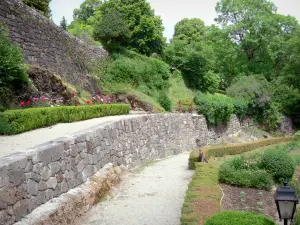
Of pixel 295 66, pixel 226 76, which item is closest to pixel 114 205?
pixel 295 66

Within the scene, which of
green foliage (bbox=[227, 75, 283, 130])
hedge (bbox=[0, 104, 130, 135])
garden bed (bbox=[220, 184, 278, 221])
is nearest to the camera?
garden bed (bbox=[220, 184, 278, 221])

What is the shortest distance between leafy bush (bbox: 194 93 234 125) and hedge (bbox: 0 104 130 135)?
1129 cm

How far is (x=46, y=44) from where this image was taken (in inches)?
642

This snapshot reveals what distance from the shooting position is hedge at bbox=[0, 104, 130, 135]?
833cm

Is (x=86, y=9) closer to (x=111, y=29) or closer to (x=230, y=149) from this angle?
(x=111, y=29)

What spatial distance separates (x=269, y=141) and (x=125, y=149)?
48.8 feet

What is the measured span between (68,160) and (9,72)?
5.35 m

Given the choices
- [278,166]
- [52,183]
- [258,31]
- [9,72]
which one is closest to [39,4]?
[9,72]

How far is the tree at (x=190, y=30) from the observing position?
44.9 meters

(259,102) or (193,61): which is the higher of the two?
(193,61)

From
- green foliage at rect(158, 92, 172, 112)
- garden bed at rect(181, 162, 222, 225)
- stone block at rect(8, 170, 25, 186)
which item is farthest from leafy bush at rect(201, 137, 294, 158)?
stone block at rect(8, 170, 25, 186)

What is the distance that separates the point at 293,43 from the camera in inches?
1367

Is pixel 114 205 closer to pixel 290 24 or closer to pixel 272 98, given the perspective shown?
pixel 272 98

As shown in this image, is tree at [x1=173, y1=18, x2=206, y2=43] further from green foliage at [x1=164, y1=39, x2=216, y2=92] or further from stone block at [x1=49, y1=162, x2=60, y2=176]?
stone block at [x1=49, y1=162, x2=60, y2=176]
